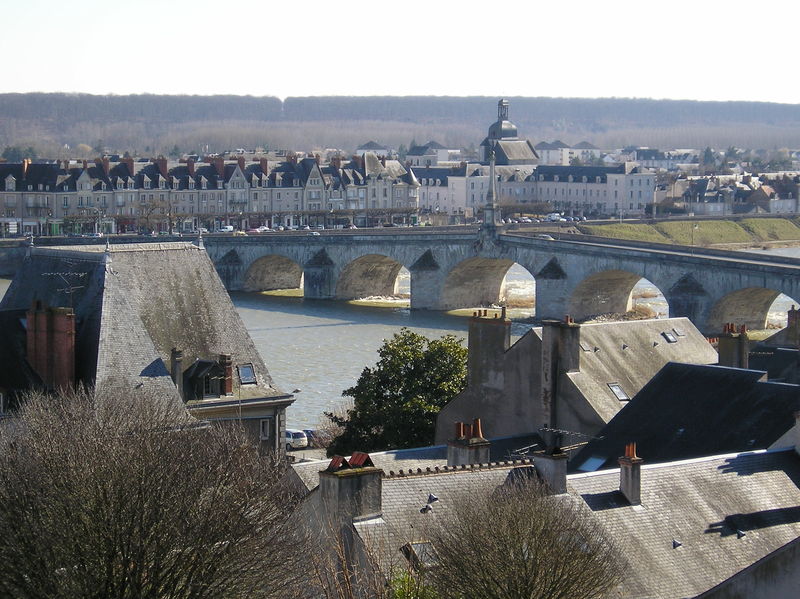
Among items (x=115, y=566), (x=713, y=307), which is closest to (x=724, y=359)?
(x=115, y=566)

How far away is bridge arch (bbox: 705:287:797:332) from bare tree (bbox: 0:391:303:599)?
1680 inches

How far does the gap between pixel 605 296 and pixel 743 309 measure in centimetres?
784

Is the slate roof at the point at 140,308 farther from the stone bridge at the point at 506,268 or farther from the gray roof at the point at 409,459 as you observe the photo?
the stone bridge at the point at 506,268

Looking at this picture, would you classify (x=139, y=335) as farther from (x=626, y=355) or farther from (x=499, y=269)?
(x=499, y=269)

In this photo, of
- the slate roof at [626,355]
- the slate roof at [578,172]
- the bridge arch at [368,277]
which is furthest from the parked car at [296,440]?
the slate roof at [578,172]

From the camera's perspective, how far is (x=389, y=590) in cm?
1286

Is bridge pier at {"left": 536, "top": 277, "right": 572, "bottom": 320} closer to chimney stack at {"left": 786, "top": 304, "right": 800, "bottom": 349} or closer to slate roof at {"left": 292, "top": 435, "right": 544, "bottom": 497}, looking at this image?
chimney stack at {"left": 786, "top": 304, "right": 800, "bottom": 349}

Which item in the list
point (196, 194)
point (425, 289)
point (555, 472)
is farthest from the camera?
point (196, 194)

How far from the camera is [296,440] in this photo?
97.8ft

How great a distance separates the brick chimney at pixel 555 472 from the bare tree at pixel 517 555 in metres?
0.94

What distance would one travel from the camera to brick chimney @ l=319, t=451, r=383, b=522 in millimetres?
Result: 13812

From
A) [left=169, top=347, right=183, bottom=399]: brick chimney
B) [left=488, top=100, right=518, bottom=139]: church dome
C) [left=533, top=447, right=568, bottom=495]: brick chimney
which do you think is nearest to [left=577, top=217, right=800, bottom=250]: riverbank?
[left=488, top=100, right=518, bottom=139]: church dome

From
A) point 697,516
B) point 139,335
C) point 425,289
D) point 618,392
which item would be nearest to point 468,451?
point 697,516

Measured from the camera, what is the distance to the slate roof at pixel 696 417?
18625mm
